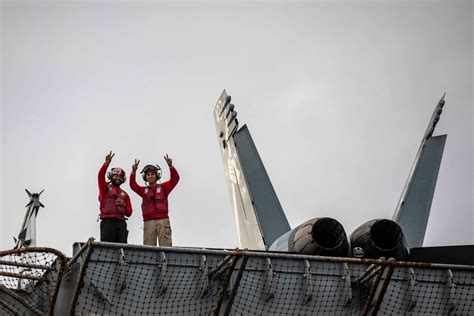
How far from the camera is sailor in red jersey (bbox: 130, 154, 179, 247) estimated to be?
13.0m

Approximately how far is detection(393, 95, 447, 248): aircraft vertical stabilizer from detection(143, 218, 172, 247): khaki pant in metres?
7.27

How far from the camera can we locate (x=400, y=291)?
10789 mm

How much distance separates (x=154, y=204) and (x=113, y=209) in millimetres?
907

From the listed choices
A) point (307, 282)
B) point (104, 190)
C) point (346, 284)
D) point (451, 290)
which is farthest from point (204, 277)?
point (451, 290)

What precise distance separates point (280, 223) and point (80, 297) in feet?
32.7

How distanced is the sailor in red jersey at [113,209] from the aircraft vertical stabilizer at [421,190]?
8.01m

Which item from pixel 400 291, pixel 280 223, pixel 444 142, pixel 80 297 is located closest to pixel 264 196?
pixel 280 223

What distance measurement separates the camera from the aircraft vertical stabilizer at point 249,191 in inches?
757

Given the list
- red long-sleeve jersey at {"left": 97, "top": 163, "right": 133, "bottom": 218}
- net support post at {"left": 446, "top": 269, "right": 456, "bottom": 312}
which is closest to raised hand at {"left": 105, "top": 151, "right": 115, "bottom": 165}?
red long-sleeve jersey at {"left": 97, "top": 163, "right": 133, "bottom": 218}

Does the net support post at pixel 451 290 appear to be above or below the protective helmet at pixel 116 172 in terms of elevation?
below

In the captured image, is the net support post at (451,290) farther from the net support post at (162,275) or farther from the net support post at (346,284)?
the net support post at (162,275)

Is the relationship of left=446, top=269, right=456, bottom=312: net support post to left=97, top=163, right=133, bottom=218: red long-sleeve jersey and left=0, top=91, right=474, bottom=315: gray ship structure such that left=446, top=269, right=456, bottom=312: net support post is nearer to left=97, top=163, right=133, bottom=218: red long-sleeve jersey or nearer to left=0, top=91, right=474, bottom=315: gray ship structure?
left=0, top=91, right=474, bottom=315: gray ship structure

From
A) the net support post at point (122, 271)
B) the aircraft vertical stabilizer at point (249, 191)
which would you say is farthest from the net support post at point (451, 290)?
the aircraft vertical stabilizer at point (249, 191)

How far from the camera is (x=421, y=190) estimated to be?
1852 centimetres
